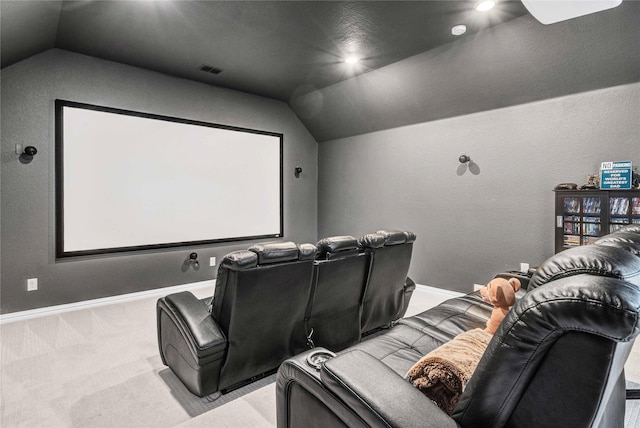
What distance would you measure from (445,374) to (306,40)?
334 centimetres

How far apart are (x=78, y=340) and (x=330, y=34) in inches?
146

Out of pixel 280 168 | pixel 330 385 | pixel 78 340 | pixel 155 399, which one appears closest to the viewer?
pixel 330 385

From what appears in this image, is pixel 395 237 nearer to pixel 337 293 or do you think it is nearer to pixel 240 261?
pixel 337 293

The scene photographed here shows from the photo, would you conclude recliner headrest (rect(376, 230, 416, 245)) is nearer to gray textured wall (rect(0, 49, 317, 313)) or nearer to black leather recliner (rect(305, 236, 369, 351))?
black leather recliner (rect(305, 236, 369, 351))

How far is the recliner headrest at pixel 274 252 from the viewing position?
72.4 inches

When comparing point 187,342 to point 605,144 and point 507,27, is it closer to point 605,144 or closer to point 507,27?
point 507,27

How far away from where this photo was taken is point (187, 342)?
1899mm

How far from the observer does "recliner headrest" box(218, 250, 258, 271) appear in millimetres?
1750

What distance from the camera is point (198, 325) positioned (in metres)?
1.91

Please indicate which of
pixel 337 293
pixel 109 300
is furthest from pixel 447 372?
pixel 109 300

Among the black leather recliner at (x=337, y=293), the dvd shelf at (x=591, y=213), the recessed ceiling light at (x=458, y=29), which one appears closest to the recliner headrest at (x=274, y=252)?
the black leather recliner at (x=337, y=293)

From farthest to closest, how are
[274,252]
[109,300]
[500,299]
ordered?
[109,300], [274,252], [500,299]

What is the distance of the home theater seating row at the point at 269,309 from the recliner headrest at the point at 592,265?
1.30 metres

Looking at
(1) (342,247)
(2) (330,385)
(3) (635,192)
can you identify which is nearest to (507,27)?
(3) (635,192)
